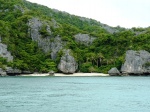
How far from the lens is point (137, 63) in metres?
125

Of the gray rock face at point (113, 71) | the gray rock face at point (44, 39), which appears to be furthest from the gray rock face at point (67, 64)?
the gray rock face at point (113, 71)

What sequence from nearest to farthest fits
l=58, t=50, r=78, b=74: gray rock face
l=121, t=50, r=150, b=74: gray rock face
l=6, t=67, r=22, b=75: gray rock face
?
1. l=6, t=67, r=22, b=75: gray rock face
2. l=121, t=50, r=150, b=74: gray rock face
3. l=58, t=50, r=78, b=74: gray rock face

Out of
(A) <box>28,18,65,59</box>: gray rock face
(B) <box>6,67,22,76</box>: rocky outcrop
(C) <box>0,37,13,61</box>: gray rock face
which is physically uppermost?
(A) <box>28,18,65,59</box>: gray rock face

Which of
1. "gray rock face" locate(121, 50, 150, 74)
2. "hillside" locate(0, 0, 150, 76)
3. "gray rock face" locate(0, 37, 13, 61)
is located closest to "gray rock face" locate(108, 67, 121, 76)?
"gray rock face" locate(121, 50, 150, 74)

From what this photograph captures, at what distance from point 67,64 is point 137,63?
84.0 ft

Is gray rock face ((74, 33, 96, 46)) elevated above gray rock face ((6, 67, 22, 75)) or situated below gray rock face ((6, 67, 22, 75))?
above

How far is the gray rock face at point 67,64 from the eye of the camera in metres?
128

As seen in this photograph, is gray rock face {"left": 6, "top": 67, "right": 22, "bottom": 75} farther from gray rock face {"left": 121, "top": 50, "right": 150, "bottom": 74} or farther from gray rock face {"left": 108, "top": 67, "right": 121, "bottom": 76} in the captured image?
gray rock face {"left": 121, "top": 50, "right": 150, "bottom": 74}

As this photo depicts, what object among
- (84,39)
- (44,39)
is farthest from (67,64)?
(84,39)

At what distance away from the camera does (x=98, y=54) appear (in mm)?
140750

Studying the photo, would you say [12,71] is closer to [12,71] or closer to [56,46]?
[12,71]

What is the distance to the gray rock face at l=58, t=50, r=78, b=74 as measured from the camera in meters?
128

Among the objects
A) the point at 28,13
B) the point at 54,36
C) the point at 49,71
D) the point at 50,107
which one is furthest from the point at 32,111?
the point at 28,13

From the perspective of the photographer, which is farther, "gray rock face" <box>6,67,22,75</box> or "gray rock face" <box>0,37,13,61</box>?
"gray rock face" <box>0,37,13,61</box>
